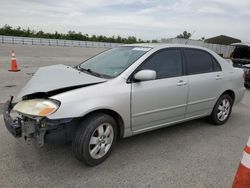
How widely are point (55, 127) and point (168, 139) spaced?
2.08 meters

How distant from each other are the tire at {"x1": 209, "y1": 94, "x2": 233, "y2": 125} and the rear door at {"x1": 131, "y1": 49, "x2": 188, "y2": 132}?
101cm

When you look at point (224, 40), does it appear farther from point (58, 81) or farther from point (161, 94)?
point (58, 81)

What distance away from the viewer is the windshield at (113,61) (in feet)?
12.2

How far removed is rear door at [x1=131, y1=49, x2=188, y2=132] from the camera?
359cm

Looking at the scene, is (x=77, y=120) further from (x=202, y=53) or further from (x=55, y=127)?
(x=202, y=53)

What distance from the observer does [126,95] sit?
3.41 metres

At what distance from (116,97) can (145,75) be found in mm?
517

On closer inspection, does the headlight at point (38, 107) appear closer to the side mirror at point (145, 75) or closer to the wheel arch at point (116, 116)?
the wheel arch at point (116, 116)

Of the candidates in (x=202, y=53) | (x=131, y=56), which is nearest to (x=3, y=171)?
(x=131, y=56)

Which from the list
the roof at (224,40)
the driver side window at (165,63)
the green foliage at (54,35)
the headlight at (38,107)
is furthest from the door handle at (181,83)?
the green foliage at (54,35)

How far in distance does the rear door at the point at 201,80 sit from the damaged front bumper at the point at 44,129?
7.33 feet

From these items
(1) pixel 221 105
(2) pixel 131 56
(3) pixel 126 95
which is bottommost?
(1) pixel 221 105

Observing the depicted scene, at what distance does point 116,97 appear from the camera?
130 inches

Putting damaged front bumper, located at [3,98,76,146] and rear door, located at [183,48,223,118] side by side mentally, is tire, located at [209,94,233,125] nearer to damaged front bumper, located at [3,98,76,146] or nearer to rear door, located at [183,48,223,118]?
rear door, located at [183,48,223,118]
